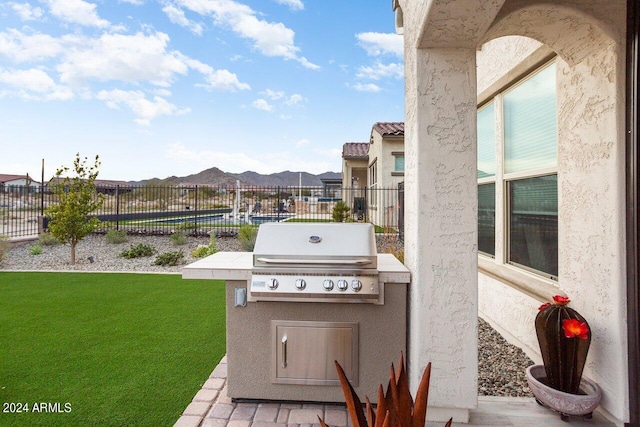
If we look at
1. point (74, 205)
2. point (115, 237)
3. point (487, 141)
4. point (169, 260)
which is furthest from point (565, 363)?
point (115, 237)

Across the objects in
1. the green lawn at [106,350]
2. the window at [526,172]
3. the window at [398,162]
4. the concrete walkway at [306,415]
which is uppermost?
the window at [398,162]

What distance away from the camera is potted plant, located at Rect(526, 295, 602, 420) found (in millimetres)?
2711

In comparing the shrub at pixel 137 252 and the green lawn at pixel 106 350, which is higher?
the shrub at pixel 137 252

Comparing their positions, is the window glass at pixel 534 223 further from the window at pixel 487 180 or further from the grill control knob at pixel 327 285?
the grill control knob at pixel 327 285

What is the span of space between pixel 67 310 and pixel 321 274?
5.00m

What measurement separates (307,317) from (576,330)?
214 centimetres

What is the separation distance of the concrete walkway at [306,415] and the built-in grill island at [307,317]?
0.30ft

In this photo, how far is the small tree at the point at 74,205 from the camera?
9.97 m

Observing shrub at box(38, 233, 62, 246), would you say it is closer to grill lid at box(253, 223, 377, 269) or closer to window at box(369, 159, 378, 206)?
grill lid at box(253, 223, 377, 269)

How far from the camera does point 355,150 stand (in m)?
24.1

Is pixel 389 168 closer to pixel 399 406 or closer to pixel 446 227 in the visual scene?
pixel 446 227

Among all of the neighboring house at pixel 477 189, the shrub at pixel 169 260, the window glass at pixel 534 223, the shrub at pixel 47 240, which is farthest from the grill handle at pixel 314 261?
the shrub at pixel 47 240

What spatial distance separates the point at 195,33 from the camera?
14617 millimetres

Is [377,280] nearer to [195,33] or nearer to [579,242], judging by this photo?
[579,242]
